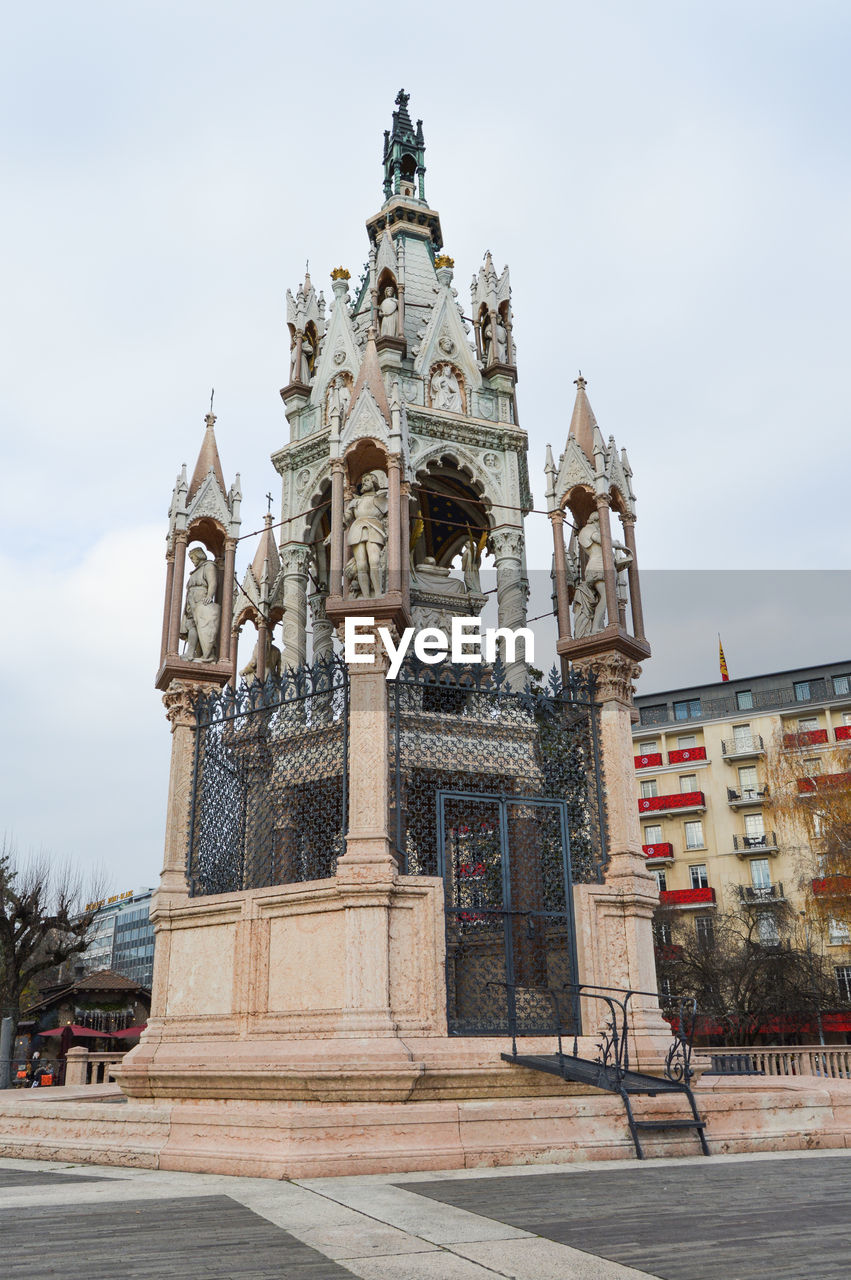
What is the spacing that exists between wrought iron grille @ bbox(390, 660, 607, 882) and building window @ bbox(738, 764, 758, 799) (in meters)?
51.0

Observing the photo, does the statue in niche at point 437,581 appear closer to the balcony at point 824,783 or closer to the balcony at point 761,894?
the balcony at point 824,783

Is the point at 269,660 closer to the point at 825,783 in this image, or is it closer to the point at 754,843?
the point at 825,783

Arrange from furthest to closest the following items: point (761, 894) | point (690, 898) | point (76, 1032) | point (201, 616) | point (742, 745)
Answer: point (742, 745), point (690, 898), point (761, 894), point (76, 1032), point (201, 616)

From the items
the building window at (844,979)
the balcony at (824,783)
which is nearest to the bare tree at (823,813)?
the balcony at (824,783)

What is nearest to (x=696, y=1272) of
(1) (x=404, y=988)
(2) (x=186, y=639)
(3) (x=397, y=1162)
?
(3) (x=397, y=1162)

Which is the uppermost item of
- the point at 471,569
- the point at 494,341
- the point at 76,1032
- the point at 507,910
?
the point at 494,341

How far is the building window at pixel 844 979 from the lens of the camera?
49.1 metres

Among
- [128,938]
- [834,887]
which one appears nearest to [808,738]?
[834,887]

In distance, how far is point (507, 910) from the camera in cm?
1214

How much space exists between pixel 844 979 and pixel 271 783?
45.3 meters

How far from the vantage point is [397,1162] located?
9.38 meters

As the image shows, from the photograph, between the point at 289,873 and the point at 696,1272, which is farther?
the point at 289,873

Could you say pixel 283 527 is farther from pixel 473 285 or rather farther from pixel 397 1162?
pixel 397 1162

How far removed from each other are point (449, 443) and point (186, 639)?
735 cm
